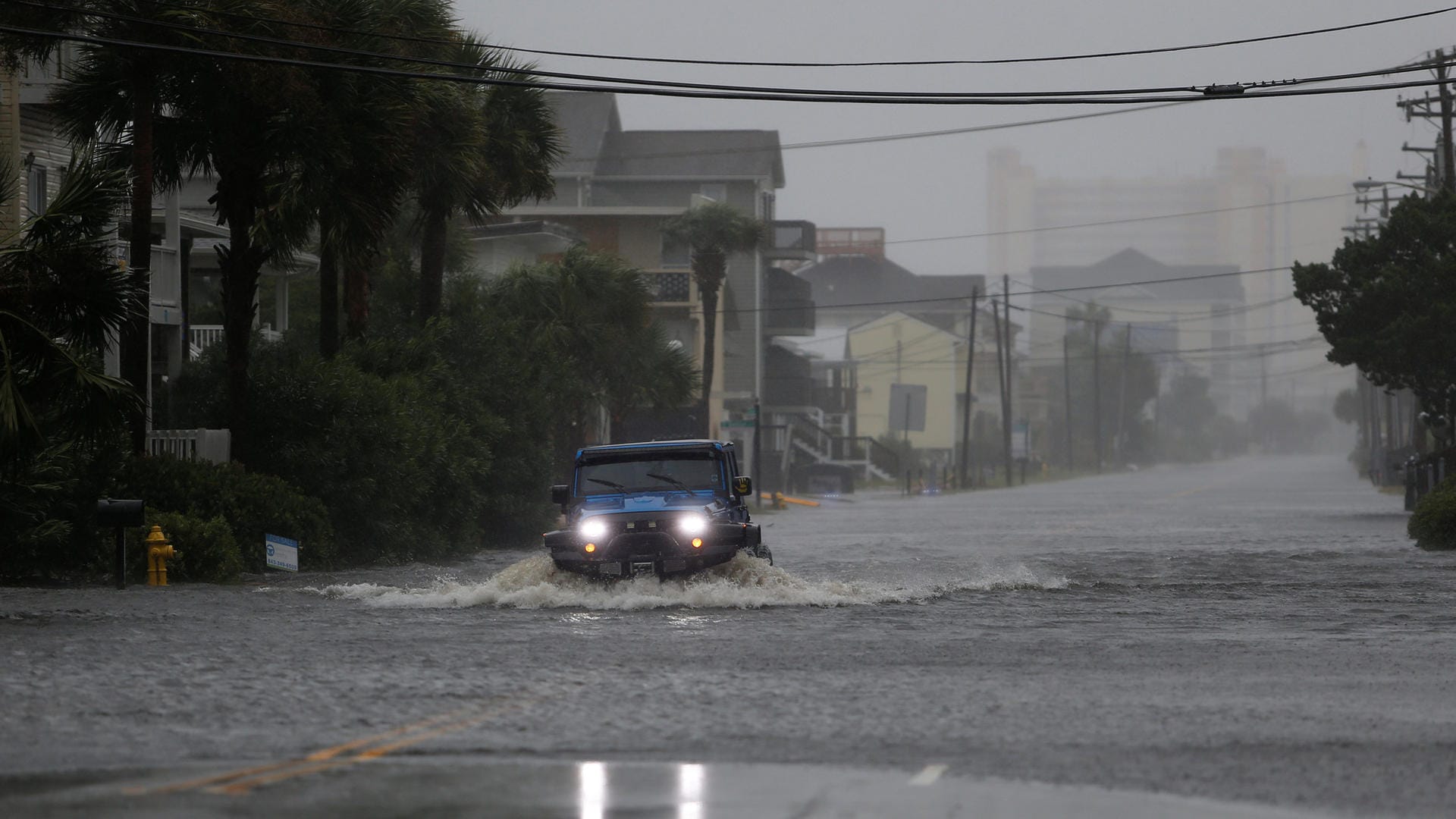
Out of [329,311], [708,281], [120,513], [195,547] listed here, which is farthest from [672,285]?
[120,513]

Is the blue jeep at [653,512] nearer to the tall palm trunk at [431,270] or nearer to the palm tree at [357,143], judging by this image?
the palm tree at [357,143]

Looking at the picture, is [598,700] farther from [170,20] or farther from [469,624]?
[170,20]

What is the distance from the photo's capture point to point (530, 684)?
13305mm

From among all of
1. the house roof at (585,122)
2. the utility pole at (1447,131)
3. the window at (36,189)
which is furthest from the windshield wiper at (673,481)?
the house roof at (585,122)

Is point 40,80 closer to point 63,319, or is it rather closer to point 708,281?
point 63,319

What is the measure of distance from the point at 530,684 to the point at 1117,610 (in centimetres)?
940

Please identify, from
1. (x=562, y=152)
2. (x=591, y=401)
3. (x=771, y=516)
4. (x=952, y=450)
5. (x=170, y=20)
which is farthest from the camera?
(x=952, y=450)

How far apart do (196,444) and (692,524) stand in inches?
411

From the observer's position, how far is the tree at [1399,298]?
4541 centimetres

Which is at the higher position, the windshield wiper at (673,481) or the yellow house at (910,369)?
the yellow house at (910,369)

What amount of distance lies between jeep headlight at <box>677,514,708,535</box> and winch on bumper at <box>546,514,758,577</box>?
26 millimetres

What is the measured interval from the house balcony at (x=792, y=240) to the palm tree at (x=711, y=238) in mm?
19581

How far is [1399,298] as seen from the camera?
46.5 meters

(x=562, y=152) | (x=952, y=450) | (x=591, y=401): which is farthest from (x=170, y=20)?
(x=952, y=450)
